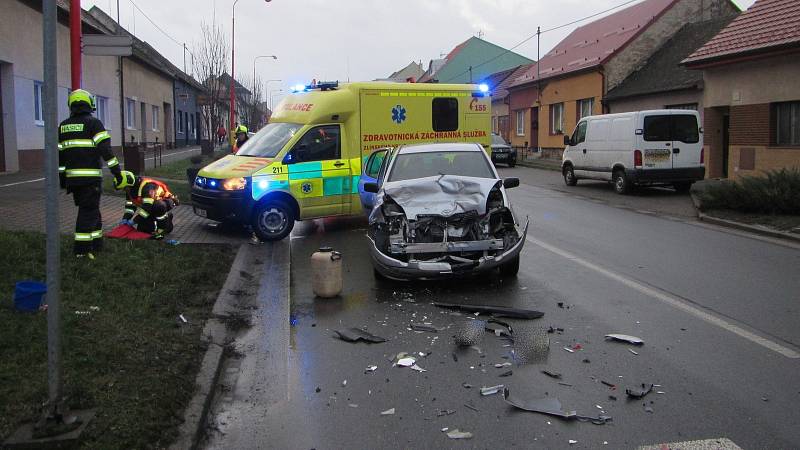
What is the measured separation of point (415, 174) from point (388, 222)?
1425 millimetres

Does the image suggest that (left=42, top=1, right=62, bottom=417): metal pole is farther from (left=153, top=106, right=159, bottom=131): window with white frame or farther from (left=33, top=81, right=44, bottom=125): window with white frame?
(left=153, top=106, right=159, bottom=131): window with white frame

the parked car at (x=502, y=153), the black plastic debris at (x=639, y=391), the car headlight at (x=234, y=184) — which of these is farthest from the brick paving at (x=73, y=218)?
the parked car at (x=502, y=153)

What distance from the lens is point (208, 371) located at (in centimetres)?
504

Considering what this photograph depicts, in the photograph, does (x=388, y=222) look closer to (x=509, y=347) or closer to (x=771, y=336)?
(x=509, y=347)

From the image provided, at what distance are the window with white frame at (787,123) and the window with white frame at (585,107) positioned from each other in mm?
13616

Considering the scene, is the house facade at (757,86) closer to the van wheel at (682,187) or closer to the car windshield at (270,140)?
the van wheel at (682,187)

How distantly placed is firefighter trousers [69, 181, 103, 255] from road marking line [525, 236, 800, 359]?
610 cm

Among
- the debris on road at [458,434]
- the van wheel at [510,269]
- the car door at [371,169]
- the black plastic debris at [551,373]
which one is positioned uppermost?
the car door at [371,169]

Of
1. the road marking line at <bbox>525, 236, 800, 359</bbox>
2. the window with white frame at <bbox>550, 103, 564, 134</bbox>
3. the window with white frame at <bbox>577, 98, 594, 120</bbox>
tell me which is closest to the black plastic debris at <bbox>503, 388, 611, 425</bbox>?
the road marking line at <bbox>525, 236, 800, 359</bbox>

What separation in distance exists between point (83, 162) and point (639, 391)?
6.56 meters

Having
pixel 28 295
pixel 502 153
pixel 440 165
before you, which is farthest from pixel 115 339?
pixel 502 153

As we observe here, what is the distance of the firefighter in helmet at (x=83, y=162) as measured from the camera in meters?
7.84

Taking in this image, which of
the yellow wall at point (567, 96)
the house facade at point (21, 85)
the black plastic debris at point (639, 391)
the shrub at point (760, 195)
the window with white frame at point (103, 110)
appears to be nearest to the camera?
the black plastic debris at point (639, 391)

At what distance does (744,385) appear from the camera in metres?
4.71
